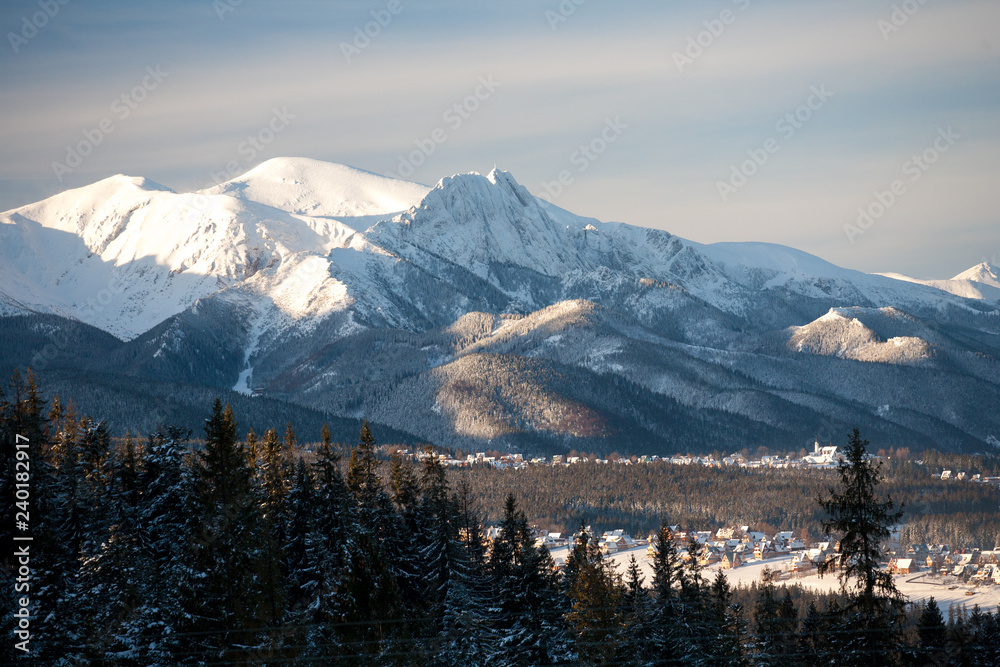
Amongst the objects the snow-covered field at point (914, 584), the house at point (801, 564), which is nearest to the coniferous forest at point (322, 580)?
the snow-covered field at point (914, 584)

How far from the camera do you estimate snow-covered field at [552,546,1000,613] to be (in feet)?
526

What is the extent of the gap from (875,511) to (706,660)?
19.6 meters

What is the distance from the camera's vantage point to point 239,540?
6906cm

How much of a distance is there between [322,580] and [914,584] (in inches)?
4821

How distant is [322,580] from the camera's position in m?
76.2

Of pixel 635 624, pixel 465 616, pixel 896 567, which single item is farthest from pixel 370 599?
pixel 896 567

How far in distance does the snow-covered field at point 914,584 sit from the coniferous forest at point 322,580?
2940 inches

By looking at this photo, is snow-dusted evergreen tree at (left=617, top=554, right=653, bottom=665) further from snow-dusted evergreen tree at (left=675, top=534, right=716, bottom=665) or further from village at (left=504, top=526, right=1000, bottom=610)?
village at (left=504, top=526, right=1000, bottom=610)

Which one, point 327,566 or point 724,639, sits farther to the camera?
point 327,566

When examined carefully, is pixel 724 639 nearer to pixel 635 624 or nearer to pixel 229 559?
pixel 635 624

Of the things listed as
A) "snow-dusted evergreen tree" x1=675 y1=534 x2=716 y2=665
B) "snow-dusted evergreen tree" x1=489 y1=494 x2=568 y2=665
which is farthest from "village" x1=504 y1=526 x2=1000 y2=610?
"snow-dusted evergreen tree" x1=675 y1=534 x2=716 y2=665

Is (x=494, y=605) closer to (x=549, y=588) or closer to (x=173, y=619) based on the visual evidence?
(x=549, y=588)

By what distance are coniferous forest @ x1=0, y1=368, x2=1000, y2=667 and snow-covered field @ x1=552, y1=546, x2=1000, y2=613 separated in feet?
245

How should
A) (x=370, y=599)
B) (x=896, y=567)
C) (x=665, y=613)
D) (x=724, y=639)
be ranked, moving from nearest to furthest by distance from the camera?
(x=724, y=639), (x=665, y=613), (x=370, y=599), (x=896, y=567)
